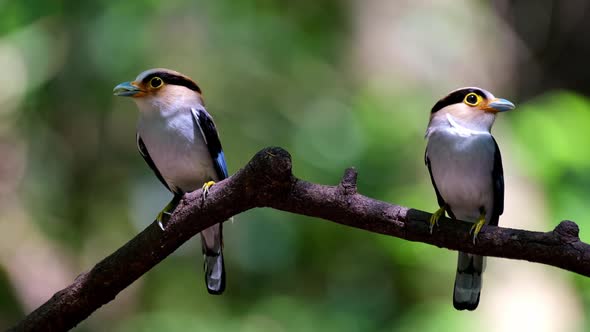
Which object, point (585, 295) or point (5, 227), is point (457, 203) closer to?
point (585, 295)

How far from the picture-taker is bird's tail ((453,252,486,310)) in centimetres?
361

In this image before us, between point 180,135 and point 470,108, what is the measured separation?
1385 millimetres

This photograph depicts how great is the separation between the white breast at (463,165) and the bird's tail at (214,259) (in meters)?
1.13

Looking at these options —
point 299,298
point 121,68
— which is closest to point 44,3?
point 121,68

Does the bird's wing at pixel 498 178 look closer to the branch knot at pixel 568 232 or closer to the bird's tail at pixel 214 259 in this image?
the branch knot at pixel 568 232

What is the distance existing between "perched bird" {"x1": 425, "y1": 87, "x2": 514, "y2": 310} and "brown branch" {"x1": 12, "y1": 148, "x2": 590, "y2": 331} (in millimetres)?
678

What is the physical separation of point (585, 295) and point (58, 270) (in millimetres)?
4232

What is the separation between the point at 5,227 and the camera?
22.9 feet

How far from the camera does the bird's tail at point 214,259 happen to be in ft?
12.8

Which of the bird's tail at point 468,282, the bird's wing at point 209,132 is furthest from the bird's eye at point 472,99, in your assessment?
the bird's wing at point 209,132

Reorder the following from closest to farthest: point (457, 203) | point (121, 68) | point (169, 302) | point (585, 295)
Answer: point (457, 203)
point (585, 295)
point (121, 68)
point (169, 302)

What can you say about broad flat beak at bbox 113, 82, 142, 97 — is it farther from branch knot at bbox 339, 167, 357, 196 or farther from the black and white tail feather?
branch knot at bbox 339, 167, 357, 196

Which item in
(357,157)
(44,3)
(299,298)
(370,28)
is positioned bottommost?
(299,298)

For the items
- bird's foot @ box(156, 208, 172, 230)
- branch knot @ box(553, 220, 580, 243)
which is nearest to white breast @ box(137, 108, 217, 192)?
bird's foot @ box(156, 208, 172, 230)
